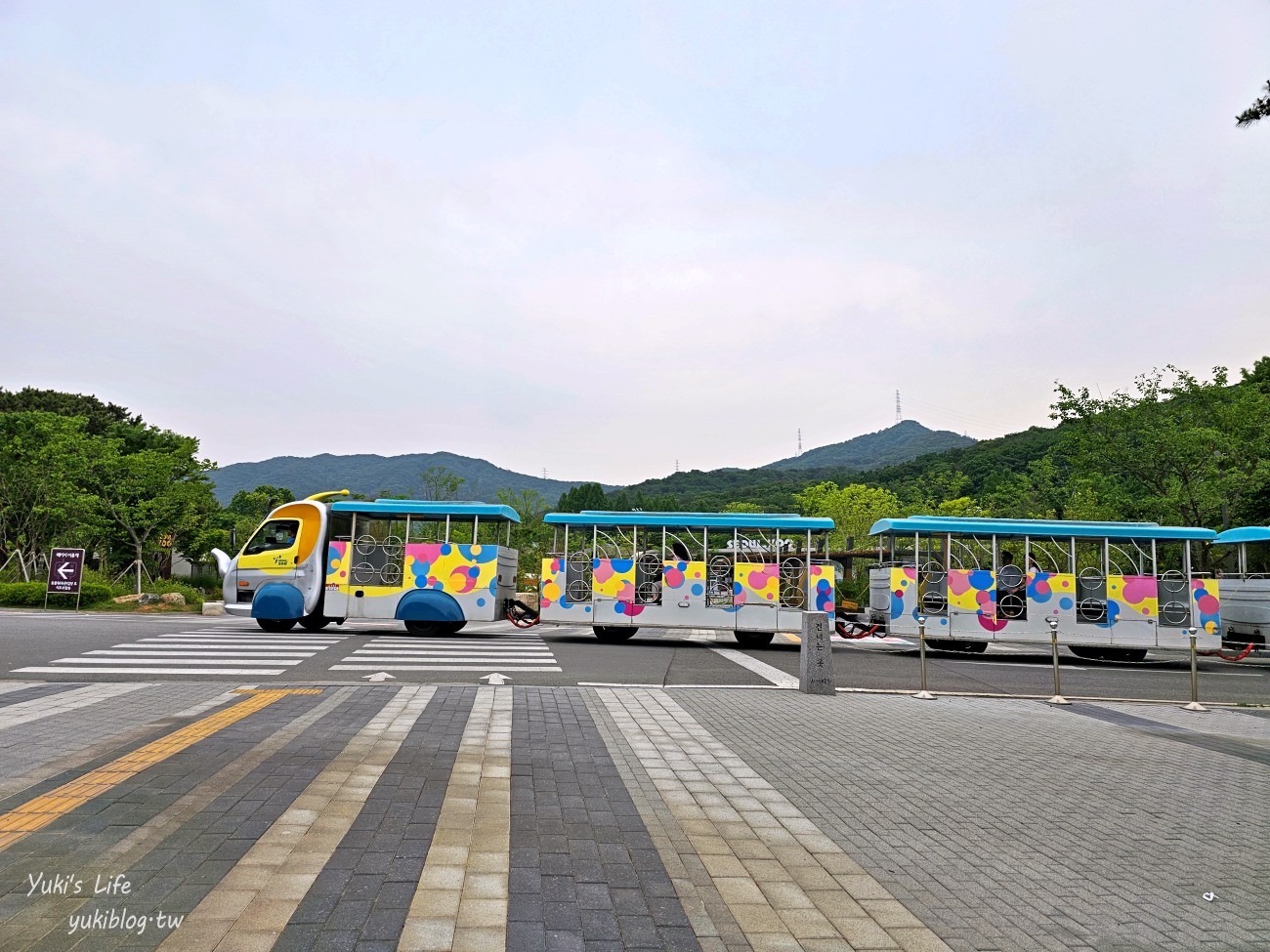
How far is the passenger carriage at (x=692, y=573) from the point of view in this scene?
19156 mm

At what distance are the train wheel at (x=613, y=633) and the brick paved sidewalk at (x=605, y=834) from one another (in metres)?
11.2

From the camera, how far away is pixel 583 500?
102 metres

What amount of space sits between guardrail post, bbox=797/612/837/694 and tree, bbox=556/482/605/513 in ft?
265

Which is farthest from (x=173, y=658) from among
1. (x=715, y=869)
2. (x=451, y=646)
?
(x=715, y=869)

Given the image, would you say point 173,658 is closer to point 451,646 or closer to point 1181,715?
point 451,646

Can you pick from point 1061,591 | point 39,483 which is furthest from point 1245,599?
point 39,483

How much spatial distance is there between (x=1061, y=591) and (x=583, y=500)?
278 feet

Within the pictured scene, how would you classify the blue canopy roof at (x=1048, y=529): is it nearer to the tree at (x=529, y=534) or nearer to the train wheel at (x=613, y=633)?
the train wheel at (x=613, y=633)

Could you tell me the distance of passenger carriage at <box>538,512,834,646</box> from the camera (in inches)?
754

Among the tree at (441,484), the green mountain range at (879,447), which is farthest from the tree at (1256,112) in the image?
the green mountain range at (879,447)

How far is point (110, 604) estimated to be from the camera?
26.5 metres

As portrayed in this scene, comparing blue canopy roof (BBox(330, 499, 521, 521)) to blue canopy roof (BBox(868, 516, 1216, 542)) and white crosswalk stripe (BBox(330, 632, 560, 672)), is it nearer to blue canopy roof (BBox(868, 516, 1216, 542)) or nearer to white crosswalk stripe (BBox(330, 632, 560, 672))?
white crosswalk stripe (BBox(330, 632, 560, 672))

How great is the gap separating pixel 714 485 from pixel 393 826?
105 m

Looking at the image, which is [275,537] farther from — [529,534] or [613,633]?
[529,534]
